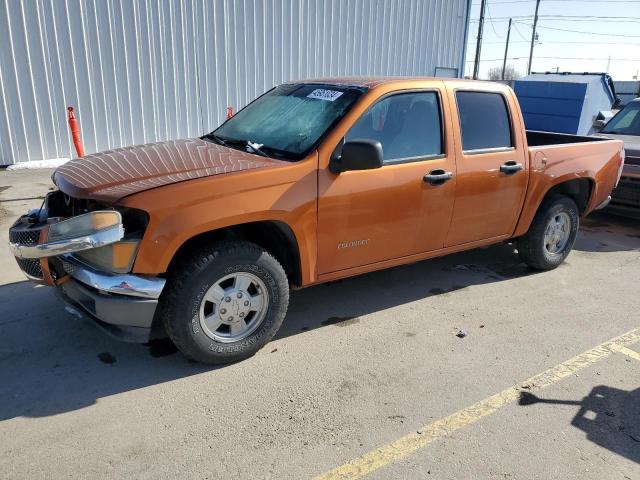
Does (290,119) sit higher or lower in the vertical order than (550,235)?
higher

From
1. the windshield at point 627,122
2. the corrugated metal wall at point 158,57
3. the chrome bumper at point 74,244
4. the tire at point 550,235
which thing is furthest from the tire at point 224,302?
the corrugated metal wall at point 158,57

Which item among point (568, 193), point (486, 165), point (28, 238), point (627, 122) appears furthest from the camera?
point (627, 122)

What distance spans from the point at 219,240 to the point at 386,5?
12416 millimetres

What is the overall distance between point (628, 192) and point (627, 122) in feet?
6.52

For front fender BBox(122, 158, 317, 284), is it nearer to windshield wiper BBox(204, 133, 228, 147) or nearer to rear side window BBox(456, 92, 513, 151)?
windshield wiper BBox(204, 133, 228, 147)

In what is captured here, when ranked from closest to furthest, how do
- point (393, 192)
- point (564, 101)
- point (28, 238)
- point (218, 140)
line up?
point (28, 238) < point (393, 192) < point (218, 140) < point (564, 101)

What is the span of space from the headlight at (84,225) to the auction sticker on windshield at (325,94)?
1820 millimetres

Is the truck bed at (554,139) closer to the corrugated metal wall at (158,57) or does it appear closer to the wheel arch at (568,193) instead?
the wheel arch at (568,193)

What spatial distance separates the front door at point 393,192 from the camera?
12.0 feet

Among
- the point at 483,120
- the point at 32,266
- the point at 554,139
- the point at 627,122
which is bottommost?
the point at 32,266

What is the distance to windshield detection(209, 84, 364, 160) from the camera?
12.3ft

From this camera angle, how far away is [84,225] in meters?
2.99

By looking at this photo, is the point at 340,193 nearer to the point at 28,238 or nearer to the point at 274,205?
the point at 274,205

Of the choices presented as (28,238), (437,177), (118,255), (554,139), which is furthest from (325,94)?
(554,139)
